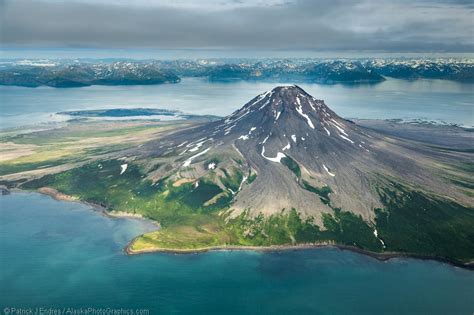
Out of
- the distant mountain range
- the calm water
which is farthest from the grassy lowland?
the calm water

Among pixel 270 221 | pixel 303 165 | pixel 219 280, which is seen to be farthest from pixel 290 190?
pixel 219 280

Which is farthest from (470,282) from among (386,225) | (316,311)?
(316,311)

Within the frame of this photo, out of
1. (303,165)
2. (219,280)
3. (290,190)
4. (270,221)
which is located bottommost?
(219,280)

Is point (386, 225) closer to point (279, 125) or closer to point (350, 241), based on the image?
point (350, 241)

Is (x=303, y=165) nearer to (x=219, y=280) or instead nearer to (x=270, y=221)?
(x=270, y=221)

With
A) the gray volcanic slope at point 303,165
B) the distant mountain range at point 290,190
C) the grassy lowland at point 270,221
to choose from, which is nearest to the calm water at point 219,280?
the grassy lowland at point 270,221
